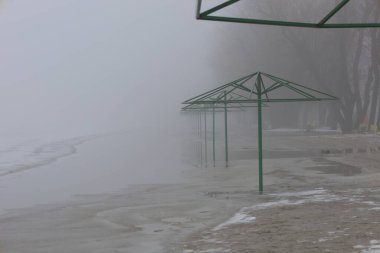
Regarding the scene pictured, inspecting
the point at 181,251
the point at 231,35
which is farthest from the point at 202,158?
the point at 231,35

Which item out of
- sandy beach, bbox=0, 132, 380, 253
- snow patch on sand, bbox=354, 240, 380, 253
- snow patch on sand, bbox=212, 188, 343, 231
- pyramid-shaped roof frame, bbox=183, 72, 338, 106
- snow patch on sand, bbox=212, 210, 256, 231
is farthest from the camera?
pyramid-shaped roof frame, bbox=183, 72, 338, 106

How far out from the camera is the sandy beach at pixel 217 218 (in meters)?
7.72

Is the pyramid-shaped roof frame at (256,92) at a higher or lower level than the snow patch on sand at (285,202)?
higher

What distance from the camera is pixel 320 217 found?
9.10 m

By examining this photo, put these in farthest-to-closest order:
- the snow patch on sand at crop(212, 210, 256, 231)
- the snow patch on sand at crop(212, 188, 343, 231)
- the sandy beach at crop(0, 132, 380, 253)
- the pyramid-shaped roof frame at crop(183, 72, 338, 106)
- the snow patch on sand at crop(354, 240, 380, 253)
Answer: the pyramid-shaped roof frame at crop(183, 72, 338, 106) < the snow patch on sand at crop(212, 188, 343, 231) < the snow patch on sand at crop(212, 210, 256, 231) < the sandy beach at crop(0, 132, 380, 253) < the snow patch on sand at crop(354, 240, 380, 253)

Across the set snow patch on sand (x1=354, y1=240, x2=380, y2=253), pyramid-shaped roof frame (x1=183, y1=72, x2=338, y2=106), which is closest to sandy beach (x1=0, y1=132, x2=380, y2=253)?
snow patch on sand (x1=354, y1=240, x2=380, y2=253)

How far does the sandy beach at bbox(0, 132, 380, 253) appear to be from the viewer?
772 centimetres

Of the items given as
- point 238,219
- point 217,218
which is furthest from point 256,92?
point 238,219

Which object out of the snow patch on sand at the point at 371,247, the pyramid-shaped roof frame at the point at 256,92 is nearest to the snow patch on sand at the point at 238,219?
the pyramid-shaped roof frame at the point at 256,92

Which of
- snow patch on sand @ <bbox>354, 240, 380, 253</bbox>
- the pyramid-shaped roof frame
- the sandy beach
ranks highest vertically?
the pyramid-shaped roof frame

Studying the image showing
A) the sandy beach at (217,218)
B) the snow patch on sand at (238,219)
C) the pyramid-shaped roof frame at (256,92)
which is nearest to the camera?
the sandy beach at (217,218)

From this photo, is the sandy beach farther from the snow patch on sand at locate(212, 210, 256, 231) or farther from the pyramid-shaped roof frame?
the pyramid-shaped roof frame

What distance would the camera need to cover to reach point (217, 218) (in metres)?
10.2

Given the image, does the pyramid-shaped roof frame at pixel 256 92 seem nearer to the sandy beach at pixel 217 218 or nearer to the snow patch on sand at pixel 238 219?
the sandy beach at pixel 217 218
